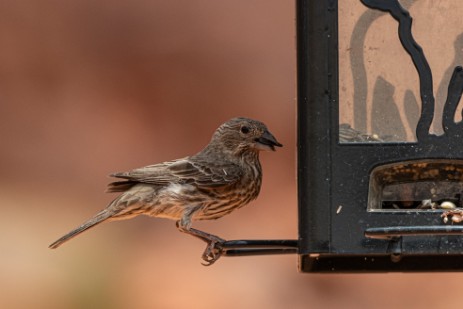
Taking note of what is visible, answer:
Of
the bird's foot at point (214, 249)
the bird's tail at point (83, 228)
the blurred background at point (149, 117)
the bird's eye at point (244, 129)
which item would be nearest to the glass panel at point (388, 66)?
the bird's foot at point (214, 249)

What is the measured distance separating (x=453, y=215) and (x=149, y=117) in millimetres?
7410

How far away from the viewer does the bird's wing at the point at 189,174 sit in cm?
859

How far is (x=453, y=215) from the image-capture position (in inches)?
274

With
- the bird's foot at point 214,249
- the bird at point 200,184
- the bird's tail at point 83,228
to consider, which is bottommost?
the bird's foot at point 214,249

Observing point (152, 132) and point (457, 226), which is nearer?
point (457, 226)

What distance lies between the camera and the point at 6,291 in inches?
494

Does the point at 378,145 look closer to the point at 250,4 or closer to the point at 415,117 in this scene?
the point at 415,117

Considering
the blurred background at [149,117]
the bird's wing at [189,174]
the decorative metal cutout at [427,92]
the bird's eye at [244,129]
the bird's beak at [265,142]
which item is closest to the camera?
the decorative metal cutout at [427,92]

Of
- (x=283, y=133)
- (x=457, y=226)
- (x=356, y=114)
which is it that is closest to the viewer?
(x=457, y=226)

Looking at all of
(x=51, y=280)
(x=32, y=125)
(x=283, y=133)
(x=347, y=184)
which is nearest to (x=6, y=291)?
(x=51, y=280)

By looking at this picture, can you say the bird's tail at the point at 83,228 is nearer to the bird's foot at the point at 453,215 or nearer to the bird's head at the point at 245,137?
the bird's head at the point at 245,137

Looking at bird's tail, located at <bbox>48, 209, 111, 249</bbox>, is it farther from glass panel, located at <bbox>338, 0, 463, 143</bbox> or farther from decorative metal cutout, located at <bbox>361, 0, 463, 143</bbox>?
decorative metal cutout, located at <bbox>361, 0, 463, 143</bbox>

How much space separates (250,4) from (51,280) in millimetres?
3300

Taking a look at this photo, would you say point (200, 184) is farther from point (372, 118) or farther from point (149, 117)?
point (149, 117)
